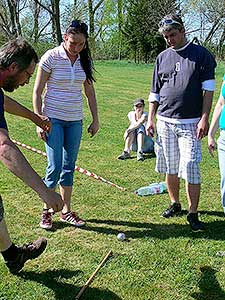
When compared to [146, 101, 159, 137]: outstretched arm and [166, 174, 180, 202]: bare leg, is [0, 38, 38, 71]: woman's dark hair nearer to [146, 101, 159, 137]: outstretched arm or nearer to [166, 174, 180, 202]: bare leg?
[146, 101, 159, 137]: outstretched arm

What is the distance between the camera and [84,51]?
376 cm

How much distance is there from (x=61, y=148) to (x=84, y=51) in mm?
856

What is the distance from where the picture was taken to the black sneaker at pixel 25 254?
302 centimetres

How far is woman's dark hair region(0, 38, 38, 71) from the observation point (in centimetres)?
241

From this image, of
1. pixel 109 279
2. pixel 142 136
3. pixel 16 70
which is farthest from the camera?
pixel 142 136

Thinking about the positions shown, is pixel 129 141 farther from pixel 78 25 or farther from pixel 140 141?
pixel 78 25

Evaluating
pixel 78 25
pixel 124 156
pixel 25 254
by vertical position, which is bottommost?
pixel 124 156

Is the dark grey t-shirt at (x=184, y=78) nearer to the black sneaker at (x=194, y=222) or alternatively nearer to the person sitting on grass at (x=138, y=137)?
the black sneaker at (x=194, y=222)

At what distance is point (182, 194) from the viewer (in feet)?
16.0

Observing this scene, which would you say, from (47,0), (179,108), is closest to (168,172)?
(179,108)

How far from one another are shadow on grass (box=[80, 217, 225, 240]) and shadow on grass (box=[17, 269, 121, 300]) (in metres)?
0.81

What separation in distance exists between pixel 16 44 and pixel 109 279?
170 centimetres

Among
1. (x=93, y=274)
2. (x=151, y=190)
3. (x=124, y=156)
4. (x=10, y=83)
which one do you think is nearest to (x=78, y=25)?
(x=10, y=83)

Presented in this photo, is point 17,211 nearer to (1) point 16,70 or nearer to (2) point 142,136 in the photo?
(1) point 16,70
